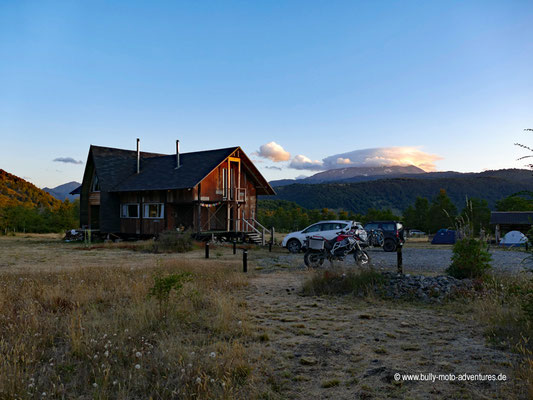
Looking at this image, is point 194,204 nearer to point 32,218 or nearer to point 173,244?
point 173,244

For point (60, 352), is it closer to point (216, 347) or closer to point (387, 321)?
point (216, 347)

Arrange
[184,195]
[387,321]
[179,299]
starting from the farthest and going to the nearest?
[184,195] → [179,299] → [387,321]

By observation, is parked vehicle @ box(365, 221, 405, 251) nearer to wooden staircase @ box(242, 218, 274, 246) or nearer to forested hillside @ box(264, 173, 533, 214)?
wooden staircase @ box(242, 218, 274, 246)

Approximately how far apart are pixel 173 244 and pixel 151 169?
12209 millimetres

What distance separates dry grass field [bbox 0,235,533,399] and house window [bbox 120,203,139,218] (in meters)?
22.7

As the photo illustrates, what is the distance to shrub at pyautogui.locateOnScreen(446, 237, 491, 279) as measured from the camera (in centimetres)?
1042

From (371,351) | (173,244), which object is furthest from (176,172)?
(371,351)

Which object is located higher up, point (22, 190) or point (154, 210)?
point (22, 190)

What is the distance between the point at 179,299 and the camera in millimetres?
8172

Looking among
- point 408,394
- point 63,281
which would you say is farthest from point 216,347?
point 63,281

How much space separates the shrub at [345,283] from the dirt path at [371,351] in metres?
0.94

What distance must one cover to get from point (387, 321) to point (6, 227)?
152ft

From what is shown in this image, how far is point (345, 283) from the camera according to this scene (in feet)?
33.3

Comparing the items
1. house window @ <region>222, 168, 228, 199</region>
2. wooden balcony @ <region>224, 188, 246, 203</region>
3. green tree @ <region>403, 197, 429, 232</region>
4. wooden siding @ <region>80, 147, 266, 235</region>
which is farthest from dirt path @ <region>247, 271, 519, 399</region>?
green tree @ <region>403, 197, 429, 232</region>
